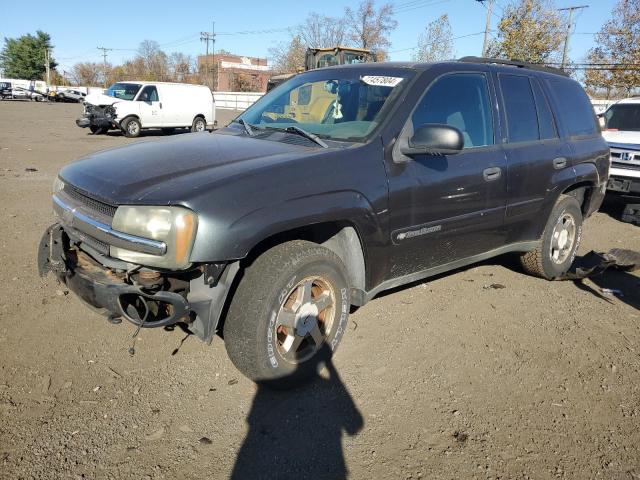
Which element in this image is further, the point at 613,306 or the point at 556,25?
the point at 556,25

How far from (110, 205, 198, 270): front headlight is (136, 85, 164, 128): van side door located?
17.7 metres

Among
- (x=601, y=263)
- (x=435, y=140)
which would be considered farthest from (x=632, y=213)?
(x=435, y=140)

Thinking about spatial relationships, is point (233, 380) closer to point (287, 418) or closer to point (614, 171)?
point (287, 418)

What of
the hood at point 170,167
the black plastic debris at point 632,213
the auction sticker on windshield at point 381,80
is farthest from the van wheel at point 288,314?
the black plastic debris at point 632,213

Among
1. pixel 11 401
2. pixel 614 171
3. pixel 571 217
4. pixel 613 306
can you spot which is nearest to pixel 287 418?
pixel 11 401

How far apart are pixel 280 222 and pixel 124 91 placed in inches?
739

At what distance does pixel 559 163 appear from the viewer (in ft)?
14.4

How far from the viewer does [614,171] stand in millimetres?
7734

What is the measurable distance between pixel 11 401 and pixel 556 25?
118 ft

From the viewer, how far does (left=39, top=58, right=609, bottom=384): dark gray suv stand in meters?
2.52

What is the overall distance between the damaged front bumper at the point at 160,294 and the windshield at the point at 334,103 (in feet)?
4.26

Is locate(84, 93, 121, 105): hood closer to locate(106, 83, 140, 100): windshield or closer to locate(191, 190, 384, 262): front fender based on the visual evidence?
locate(106, 83, 140, 100): windshield

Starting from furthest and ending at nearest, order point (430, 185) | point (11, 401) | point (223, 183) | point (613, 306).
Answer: point (613, 306)
point (430, 185)
point (11, 401)
point (223, 183)

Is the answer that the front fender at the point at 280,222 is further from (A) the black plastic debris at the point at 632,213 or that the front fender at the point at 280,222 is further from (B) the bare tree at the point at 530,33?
(B) the bare tree at the point at 530,33
